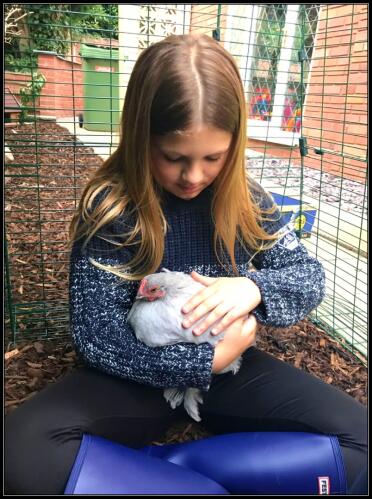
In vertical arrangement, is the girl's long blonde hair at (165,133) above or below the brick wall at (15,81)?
below

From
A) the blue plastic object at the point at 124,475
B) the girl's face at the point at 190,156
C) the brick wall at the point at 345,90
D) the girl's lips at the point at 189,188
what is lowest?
the blue plastic object at the point at 124,475

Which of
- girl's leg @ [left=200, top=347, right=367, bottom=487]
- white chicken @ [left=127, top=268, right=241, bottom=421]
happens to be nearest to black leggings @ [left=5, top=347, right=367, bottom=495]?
girl's leg @ [left=200, top=347, right=367, bottom=487]

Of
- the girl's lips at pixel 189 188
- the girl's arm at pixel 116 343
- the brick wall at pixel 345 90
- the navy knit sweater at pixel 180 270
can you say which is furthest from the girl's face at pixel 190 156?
the brick wall at pixel 345 90

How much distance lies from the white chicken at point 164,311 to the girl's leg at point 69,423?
183 millimetres

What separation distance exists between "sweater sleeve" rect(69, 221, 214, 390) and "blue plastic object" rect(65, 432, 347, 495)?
190 millimetres

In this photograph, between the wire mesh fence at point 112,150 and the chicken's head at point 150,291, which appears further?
the wire mesh fence at point 112,150

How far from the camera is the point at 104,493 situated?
0.86 metres

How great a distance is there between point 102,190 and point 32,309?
784 millimetres

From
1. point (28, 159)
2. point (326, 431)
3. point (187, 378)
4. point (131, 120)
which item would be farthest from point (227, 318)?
point (28, 159)

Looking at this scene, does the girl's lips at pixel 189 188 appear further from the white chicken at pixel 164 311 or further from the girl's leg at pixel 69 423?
the girl's leg at pixel 69 423

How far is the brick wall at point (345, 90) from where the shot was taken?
167cm

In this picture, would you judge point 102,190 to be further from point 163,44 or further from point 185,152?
point 163,44

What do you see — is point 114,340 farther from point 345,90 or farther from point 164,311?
point 345,90

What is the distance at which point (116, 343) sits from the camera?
101cm
